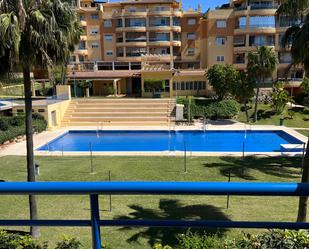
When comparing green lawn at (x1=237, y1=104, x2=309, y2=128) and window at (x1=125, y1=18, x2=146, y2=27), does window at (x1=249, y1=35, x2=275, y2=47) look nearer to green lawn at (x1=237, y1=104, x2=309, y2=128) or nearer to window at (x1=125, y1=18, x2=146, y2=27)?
green lawn at (x1=237, y1=104, x2=309, y2=128)

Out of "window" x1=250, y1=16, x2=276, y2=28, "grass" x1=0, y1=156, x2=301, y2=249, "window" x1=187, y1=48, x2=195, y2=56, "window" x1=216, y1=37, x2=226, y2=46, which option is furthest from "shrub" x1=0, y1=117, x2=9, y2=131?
"window" x1=187, y1=48, x2=195, y2=56

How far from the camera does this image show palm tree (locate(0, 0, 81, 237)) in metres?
10.7

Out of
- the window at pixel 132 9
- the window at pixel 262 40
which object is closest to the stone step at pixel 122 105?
the window at pixel 262 40

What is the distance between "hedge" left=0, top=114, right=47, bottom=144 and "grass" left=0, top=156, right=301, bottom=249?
17.6 feet

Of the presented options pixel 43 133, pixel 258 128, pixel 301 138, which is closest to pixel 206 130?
pixel 258 128

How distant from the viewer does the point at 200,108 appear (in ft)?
130

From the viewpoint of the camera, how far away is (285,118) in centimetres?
3722

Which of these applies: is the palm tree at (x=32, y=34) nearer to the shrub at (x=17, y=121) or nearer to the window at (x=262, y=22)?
the shrub at (x=17, y=121)

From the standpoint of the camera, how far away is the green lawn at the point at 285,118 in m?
36.2

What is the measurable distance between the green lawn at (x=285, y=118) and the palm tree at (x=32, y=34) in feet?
94.0

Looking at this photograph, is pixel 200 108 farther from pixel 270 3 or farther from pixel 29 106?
pixel 29 106

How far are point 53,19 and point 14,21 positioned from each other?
121 centimetres

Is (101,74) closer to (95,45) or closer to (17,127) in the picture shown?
(95,45)

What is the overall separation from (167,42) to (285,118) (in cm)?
2872
